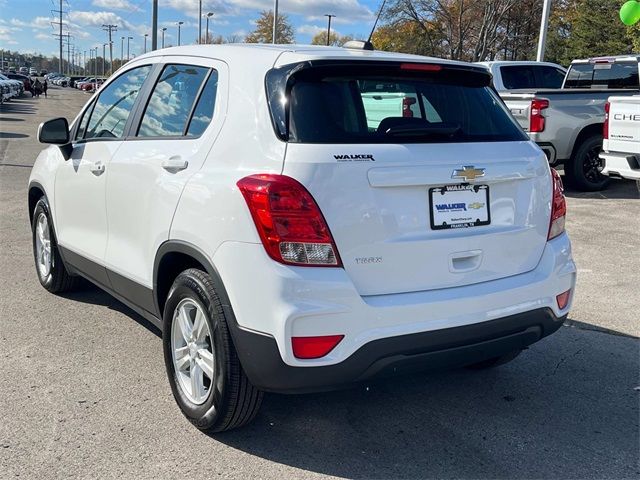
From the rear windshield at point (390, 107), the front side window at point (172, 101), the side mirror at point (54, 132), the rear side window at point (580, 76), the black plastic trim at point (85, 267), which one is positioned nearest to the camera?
the rear windshield at point (390, 107)

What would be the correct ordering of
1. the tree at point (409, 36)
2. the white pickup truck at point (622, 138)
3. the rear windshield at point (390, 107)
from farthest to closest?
the tree at point (409, 36)
the white pickup truck at point (622, 138)
the rear windshield at point (390, 107)

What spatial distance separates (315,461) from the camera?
3.05m

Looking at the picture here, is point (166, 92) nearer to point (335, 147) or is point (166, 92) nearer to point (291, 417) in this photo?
point (335, 147)

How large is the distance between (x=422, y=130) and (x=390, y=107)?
0.41m

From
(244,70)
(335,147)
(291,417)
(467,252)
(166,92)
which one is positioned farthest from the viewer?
(166,92)

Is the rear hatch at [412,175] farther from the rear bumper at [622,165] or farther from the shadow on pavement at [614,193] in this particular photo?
the shadow on pavement at [614,193]

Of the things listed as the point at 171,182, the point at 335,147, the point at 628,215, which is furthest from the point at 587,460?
the point at 628,215

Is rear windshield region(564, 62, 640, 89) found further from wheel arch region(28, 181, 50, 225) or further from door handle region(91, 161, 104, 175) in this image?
door handle region(91, 161, 104, 175)

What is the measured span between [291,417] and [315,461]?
43 centimetres

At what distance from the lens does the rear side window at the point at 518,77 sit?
42.6 ft

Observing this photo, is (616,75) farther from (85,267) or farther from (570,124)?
(85,267)

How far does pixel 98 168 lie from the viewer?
4.15 meters

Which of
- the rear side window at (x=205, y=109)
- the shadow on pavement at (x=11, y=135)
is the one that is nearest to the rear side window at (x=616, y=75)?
the rear side window at (x=205, y=109)

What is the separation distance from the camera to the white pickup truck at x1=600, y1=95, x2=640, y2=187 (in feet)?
28.7
